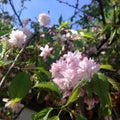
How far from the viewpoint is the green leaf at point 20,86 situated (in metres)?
1.43

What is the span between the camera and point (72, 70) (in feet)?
4.27

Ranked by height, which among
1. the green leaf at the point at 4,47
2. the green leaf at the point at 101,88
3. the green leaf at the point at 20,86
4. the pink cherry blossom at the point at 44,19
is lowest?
the green leaf at the point at 101,88

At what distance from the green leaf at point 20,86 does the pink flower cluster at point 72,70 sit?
139mm

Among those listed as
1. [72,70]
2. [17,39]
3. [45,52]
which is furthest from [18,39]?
[72,70]

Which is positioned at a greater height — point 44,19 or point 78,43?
point 44,19

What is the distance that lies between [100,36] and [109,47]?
4.5 inches

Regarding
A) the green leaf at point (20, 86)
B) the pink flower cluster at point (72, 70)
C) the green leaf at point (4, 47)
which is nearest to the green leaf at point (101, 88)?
the pink flower cluster at point (72, 70)

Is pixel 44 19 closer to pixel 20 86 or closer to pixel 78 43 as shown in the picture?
pixel 78 43

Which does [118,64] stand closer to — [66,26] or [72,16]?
[66,26]

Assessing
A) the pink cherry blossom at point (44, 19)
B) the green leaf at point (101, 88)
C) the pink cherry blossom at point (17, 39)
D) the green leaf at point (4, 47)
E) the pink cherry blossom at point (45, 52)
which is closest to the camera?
the green leaf at point (101, 88)

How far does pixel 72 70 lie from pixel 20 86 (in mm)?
232

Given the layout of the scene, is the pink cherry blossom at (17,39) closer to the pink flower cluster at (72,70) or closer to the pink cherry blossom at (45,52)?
the pink cherry blossom at (45,52)

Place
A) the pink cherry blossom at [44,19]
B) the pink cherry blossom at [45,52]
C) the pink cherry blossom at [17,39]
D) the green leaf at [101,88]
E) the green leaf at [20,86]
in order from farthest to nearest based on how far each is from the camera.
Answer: the pink cherry blossom at [44,19]
the pink cherry blossom at [45,52]
the pink cherry blossom at [17,39]
the green leaf at [20,86]
the green leaf at [101,88]

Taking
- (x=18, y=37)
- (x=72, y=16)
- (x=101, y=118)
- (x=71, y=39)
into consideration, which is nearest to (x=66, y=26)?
(x=71, y=39)
